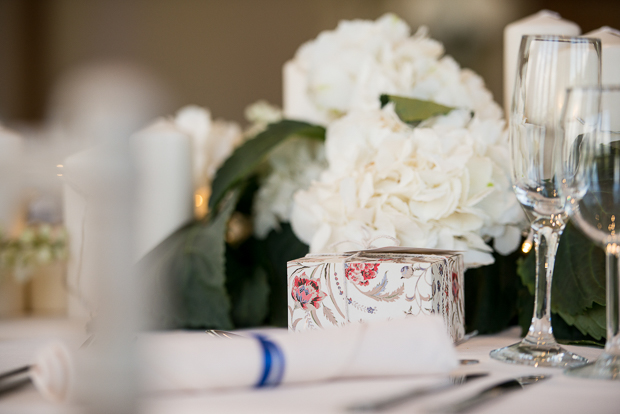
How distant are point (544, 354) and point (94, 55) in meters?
2.54

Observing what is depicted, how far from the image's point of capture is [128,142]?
0.64 ft

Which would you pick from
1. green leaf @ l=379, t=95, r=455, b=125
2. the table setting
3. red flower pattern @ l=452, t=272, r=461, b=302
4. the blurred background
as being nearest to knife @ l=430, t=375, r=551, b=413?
the table setting

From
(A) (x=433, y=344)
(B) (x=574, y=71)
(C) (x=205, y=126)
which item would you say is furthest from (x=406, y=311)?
(C) (x=205, y=126)

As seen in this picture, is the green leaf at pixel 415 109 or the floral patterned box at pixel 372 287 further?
the green leaf at pixel 415 109

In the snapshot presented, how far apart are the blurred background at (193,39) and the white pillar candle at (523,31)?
1.97 meters

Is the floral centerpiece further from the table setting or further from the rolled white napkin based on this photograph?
the rolled white napkin

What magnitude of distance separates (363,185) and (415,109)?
0.12m

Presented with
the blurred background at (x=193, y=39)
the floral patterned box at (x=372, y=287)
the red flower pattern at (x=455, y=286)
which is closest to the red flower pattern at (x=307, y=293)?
the floral patterned box at (x=372, y=287)

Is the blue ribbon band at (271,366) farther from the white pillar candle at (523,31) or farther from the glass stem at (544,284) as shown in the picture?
the white pillar candle at (523,31)

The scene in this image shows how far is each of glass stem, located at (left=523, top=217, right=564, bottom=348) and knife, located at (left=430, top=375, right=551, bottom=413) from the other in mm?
66

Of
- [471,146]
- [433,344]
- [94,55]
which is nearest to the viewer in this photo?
[433,344]

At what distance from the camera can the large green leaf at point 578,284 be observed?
48cm

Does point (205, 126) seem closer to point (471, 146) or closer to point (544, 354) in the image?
point (471, 146)

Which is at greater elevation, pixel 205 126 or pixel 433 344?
pixel 205 126
